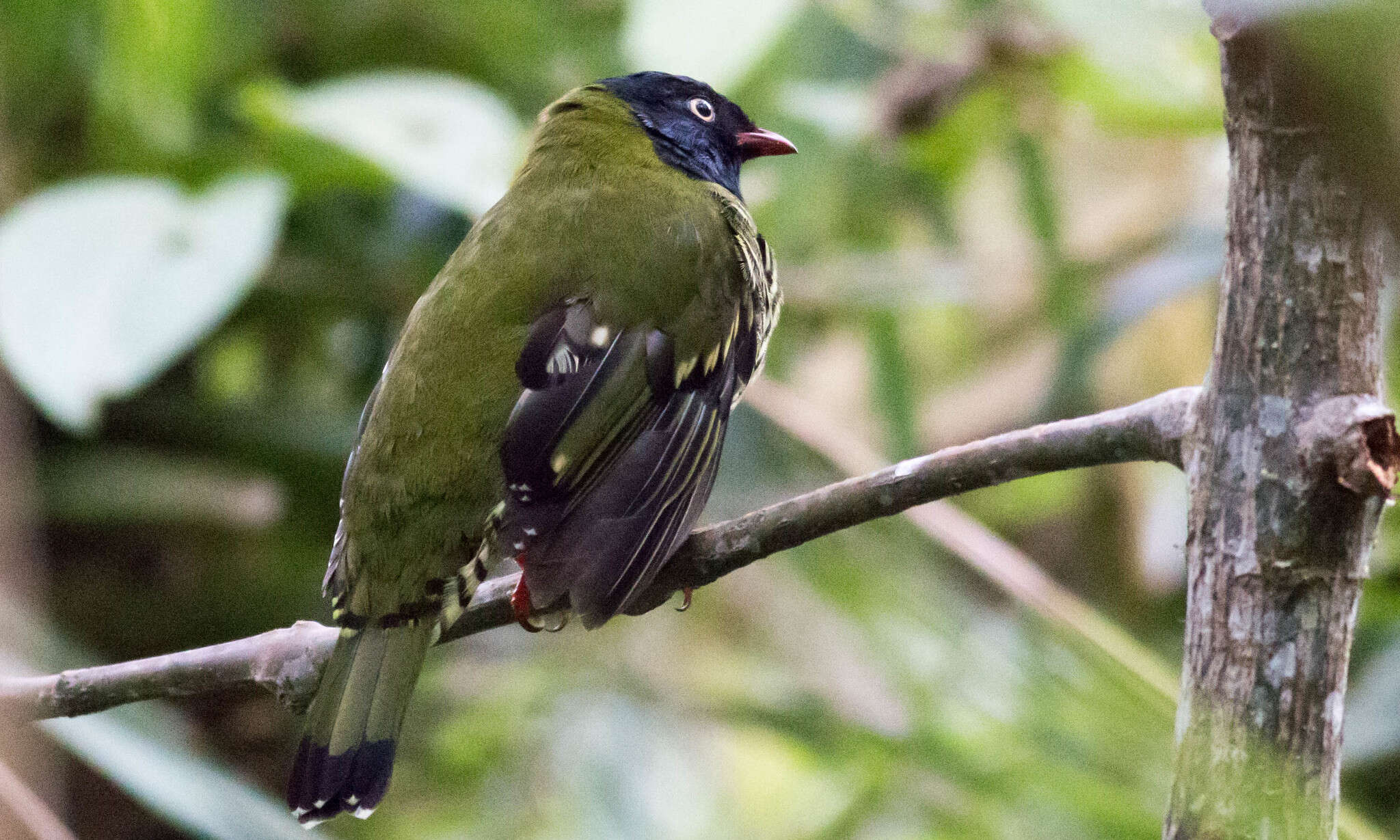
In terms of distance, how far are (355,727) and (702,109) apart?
1.67 meters

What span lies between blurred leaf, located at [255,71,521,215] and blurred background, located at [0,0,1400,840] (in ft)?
0.05

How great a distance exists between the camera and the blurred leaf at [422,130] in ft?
10.6

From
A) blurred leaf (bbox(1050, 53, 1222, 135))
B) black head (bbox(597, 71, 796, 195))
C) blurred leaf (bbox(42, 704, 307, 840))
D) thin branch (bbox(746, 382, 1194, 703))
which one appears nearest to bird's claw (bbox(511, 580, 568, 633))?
thin branch (bbox(746, 382, 1194, 703))

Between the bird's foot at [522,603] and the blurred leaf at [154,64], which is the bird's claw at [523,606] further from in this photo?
the blurred leaf at [154,64]

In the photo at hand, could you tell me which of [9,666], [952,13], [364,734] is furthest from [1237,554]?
[952,13]

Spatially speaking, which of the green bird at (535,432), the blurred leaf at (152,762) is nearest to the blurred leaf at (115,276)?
the blurred leaf at (152,762)

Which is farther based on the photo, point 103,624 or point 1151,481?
point 1151,481

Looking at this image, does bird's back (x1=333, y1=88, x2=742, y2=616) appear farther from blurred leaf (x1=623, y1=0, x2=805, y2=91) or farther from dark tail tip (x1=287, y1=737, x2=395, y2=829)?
blurred leaf (x1=623, y1=0, x2=805, y2=91)

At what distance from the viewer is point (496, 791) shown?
438 cm

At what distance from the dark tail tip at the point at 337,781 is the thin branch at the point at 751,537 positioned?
0.13 metres

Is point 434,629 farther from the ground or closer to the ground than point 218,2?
closer to the ground

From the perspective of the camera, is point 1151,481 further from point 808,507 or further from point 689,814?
point 808,507

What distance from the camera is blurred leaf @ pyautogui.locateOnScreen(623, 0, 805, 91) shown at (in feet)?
9.53

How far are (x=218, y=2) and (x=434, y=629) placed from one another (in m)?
2.85
